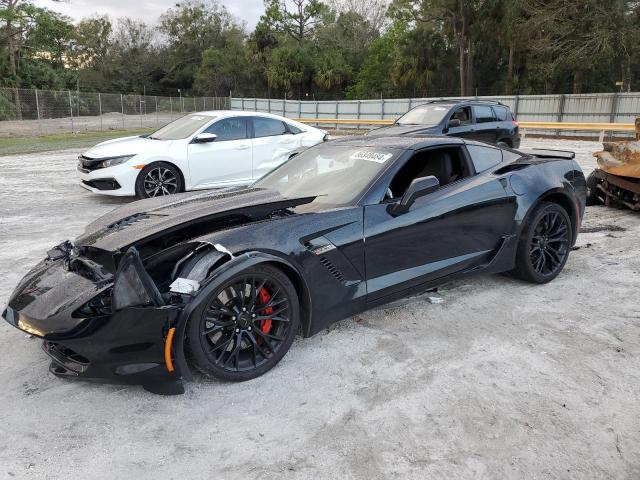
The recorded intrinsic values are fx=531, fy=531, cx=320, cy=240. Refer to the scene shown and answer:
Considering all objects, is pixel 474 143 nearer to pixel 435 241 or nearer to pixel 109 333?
pixel 435 241

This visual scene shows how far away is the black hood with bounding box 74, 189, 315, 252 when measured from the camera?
129 inches

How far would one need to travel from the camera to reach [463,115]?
1192cm

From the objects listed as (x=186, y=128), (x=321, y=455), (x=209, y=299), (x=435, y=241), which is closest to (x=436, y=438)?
(x=321, y=455)

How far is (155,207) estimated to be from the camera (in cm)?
408

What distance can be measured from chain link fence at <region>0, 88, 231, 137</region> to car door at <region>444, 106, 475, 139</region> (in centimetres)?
2167

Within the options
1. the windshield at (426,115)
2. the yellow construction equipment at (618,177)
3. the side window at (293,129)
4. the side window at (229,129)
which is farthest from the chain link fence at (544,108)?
the side window at (229,129)

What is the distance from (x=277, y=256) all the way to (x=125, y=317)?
916mm

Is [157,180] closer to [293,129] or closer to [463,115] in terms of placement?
[293,129]

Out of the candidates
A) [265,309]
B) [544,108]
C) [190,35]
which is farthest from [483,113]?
[190,35]

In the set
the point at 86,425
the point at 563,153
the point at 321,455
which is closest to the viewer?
the point at 321,455

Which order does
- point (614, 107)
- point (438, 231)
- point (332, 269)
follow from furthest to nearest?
point (614, 107)
point (438, 231)
point (332, 269)

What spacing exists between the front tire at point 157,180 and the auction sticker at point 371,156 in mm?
5093

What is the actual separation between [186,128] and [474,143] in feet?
19.6

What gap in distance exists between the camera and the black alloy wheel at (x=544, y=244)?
464 cm
